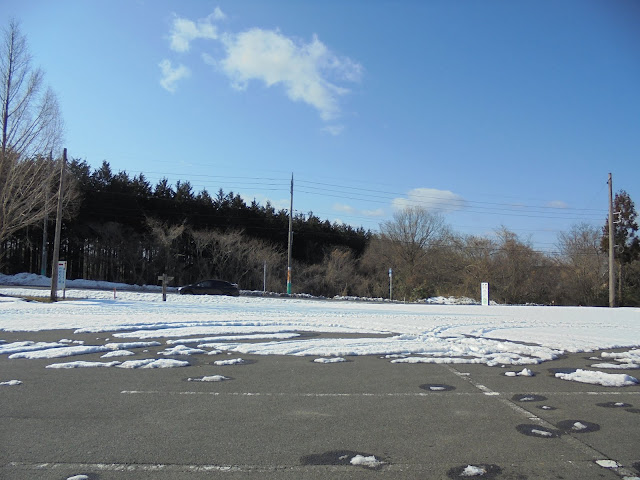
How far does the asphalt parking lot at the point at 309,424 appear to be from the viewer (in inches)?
163

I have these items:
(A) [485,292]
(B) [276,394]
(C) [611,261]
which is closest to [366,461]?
(B) [276,394]

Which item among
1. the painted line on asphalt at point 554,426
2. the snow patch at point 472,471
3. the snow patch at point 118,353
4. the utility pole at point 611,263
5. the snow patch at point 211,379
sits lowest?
the snow patch at point 118,353

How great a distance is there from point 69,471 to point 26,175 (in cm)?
3312

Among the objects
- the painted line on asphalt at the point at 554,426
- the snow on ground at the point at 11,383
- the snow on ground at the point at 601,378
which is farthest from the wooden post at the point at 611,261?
the snow on ground at the point at 11,383

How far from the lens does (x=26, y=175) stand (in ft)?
104

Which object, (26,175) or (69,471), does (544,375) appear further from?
(26,175)

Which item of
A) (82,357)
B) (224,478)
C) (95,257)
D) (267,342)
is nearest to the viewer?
(224,478)

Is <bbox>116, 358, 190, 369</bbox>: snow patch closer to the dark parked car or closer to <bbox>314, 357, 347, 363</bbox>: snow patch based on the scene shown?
<bbox>314, 357, 347, 363</bbox>: snow patch

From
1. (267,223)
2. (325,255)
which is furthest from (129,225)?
(325,255)

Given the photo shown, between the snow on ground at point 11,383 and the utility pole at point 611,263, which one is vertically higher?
the utility pole at point 611,263

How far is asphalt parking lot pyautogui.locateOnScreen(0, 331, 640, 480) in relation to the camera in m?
4.13

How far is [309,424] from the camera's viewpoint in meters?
5.30

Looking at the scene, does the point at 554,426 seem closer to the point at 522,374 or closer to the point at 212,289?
the point at 522,374

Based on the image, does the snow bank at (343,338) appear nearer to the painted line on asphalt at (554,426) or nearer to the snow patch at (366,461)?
the painted line on asphalt at (554,426)
